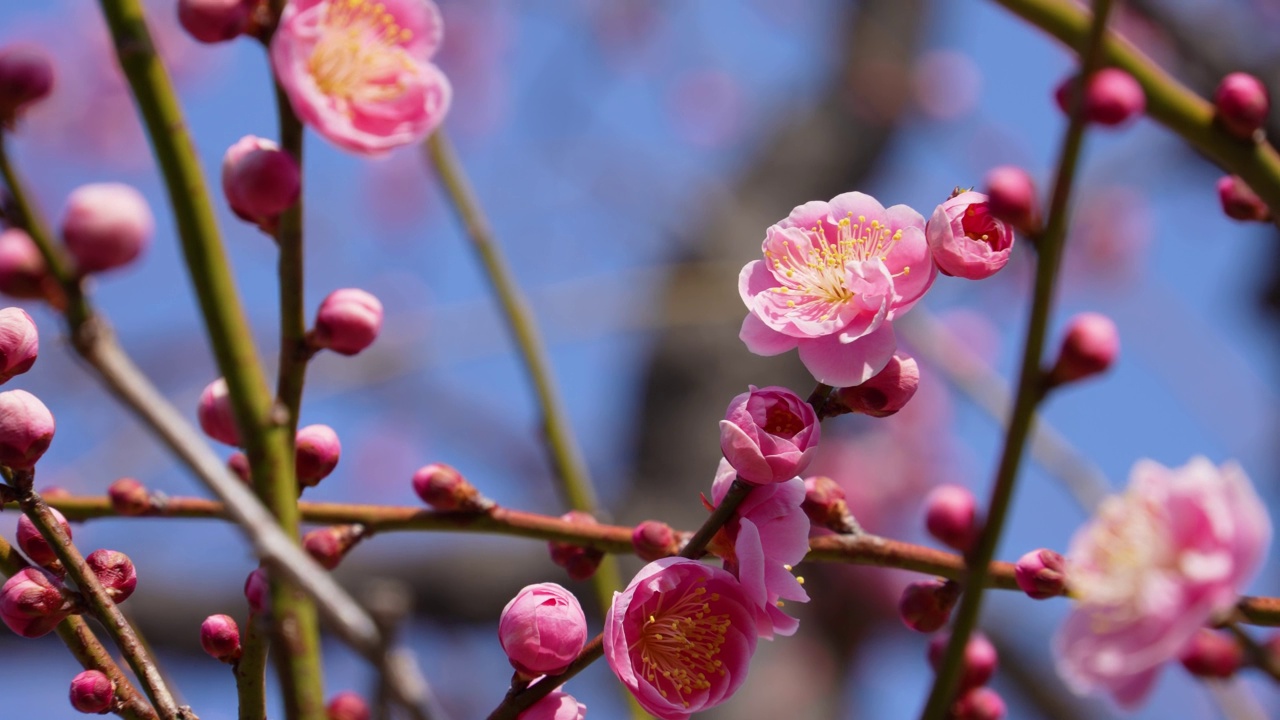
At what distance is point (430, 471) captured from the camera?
2.43 feet

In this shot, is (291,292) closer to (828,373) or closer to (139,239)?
(139,239)

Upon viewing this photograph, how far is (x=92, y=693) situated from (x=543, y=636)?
242 millimetres

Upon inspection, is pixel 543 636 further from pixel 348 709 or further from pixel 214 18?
pixel 214 18

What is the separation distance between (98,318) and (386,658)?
18cm

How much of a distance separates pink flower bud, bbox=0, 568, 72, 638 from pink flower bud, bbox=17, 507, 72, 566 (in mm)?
34

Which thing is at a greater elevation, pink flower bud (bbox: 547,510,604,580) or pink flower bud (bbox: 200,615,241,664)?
pink flower bud (bbox: 200,615,241,664)

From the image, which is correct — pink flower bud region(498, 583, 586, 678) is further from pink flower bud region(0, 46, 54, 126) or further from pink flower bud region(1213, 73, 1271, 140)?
pink flower bud region(1213, 73, 1271, 140)

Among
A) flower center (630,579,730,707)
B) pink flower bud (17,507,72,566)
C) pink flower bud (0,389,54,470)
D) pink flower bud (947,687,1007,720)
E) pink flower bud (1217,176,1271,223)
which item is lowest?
pink flower bud (947,687,1007,720)

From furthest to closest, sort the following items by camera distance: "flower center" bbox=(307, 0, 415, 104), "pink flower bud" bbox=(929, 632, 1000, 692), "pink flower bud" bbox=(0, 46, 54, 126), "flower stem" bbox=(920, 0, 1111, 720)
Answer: "pink flower bud" bbox=(929, 632, 1000, 692)
"flower center" bbox=(307, 0, 415, 104)
"pink flower bud" bbox=(0, 46, 54, 126)
"flower stem" bbox=(920, 0, 1111, 720)

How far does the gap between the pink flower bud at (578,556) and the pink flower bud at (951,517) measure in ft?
0.71

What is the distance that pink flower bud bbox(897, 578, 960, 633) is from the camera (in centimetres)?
73

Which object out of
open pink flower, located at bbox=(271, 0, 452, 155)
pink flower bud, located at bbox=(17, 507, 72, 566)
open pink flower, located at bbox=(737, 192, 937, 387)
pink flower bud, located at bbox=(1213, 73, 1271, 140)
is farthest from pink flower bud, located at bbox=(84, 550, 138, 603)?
pink flower bud, located at bbox=(1213, 73, 1271, 140)

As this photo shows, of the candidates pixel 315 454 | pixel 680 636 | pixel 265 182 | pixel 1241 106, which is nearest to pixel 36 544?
pixel 315 454

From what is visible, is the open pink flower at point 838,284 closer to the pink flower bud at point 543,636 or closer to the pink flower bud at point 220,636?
the pink flower bud at point 543,636
